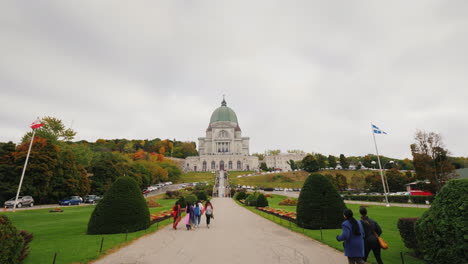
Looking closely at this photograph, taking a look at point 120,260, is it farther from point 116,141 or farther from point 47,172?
point 116,141

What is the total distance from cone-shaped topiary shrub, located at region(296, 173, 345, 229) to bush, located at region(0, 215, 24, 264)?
11935 millimetres

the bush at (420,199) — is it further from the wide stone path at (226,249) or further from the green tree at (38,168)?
the green tree at (38,168)

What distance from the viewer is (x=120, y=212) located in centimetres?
1248

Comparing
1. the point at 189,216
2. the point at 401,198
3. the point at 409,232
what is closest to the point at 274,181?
the point at 401,198

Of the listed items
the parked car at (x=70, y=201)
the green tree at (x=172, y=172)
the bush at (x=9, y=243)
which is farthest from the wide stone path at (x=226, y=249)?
the green tree at (x=172, y=172)

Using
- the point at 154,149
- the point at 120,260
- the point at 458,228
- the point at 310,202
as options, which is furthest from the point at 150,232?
the point at 154,149

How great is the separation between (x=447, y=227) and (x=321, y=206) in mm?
7244

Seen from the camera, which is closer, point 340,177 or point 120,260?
point 120,260

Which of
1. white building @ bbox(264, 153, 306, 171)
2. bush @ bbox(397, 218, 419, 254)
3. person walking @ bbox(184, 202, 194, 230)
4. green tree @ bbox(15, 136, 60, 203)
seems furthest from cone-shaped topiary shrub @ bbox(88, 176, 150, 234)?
white building @ bbox(264, 153, 306, 171)

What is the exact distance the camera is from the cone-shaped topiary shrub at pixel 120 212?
40.0ft

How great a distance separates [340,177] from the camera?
2317 inches

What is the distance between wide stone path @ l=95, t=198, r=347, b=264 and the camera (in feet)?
26.5

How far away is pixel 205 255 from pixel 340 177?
188 ft

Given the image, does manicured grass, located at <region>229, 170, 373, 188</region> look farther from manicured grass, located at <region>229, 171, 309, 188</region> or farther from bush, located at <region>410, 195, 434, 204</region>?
bush, located at <region>410, 195, 434, 204</region>
